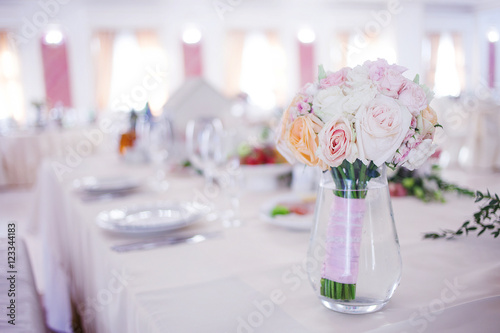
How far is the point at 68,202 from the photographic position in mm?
1711

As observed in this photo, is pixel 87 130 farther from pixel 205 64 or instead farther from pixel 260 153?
pixel 260 153

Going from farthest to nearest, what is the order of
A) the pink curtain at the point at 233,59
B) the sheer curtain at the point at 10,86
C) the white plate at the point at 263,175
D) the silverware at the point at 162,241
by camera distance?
1. the pink curtain at the point at 233,59
2. the sheer curtain at the point at 10,86
3. the white plate at the point at 263,175
4. the silverware at the point at 162,241

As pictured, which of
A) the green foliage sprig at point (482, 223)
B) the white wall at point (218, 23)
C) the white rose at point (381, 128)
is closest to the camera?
the white rose at point (381, 128)

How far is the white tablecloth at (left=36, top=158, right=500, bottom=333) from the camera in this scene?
68 cm

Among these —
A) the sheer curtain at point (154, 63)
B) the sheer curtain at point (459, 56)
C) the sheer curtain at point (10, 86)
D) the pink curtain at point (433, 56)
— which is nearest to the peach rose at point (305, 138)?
the sheer curtain at point (154, 63)

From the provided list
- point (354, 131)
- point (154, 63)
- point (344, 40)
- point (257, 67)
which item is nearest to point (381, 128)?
point (354, 131)

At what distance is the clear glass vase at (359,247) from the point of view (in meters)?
0.66

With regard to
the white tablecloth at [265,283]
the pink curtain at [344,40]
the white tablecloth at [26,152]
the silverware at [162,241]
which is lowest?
the white tablecloth at [26,152]

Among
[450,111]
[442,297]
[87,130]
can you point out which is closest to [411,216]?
[442,297]

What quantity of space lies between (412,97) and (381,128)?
0.07 metres

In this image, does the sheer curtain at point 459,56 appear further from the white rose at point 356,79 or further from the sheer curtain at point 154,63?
the white rose at point 356,79

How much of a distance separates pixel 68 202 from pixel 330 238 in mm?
1312

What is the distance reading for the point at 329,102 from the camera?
2.10 feet

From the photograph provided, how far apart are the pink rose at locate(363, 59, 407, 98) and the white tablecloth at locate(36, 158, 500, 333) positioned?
0.33m
